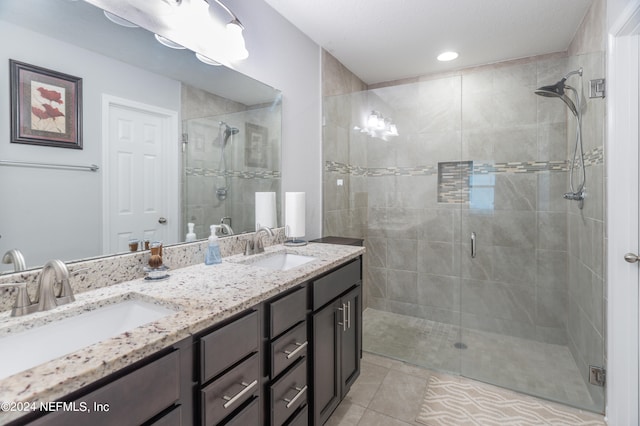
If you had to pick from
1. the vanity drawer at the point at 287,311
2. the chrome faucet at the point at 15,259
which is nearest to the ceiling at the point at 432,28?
the vanity drawer at the point at 287,311

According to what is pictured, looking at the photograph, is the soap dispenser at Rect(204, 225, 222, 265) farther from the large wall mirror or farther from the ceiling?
the ceiling

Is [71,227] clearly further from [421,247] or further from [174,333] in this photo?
[421,247]

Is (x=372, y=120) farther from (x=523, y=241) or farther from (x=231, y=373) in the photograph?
(x=231, y=373)

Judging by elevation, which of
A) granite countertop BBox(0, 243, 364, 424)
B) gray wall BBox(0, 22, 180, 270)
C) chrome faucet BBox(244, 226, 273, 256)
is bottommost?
granite countertop BBox(0, 243, 364, 424)

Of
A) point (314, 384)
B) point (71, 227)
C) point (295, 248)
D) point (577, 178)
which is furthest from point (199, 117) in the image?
point (577, 178)

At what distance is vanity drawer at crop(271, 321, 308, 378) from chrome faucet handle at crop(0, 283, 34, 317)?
2.51 ft

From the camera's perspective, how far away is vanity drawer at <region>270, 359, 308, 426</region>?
3.97 feet

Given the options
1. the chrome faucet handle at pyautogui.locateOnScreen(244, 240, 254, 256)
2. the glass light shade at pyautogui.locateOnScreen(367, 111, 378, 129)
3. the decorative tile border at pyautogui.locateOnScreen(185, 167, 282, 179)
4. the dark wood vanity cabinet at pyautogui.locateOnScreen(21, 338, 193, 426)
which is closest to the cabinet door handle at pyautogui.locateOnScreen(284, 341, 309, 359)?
the dark wood vanity cabinet at pyautogui.locateOnScreen(21, 338, 193, 426)

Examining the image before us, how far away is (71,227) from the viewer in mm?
1140

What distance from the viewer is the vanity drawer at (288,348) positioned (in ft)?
3.98

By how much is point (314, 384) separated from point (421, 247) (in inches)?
72.2

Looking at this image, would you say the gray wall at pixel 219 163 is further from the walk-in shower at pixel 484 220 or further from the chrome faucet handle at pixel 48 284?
the walk-in shower at pixel 484 220

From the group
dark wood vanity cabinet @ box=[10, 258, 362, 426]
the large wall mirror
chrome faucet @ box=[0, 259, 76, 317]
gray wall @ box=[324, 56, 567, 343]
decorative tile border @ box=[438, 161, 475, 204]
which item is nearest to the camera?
dark wood vanity cabinet @ box=[10, 258, 362, 426]

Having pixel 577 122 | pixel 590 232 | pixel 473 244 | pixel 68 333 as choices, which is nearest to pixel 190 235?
pixel 68 333
